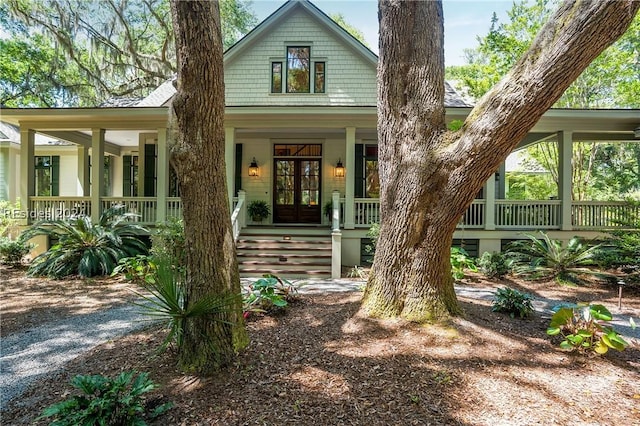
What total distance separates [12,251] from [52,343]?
232 inches

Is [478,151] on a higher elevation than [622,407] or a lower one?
higher

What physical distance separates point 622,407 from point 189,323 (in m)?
3.20

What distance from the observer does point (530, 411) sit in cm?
234

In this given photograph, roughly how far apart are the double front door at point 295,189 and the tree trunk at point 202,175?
27.5 feet

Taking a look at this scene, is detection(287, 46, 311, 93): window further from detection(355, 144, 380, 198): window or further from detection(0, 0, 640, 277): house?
detection(355, 144, 380, 198): window

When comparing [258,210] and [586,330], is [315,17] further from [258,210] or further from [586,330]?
[586,330]

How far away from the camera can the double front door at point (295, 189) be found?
1127 cm

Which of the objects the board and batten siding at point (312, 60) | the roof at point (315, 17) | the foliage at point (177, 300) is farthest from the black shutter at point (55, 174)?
the foliage at point (177, 300)

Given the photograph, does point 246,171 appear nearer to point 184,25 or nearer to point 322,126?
point 322,126

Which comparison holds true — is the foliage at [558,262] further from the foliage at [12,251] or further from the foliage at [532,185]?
the foliage at [532,185]

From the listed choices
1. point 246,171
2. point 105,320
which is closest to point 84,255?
point 105,320

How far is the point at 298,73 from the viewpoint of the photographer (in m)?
10.7

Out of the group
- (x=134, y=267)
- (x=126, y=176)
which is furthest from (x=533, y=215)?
(x=126, y=176)

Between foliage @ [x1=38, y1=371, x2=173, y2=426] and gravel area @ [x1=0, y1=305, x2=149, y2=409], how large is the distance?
110cm
